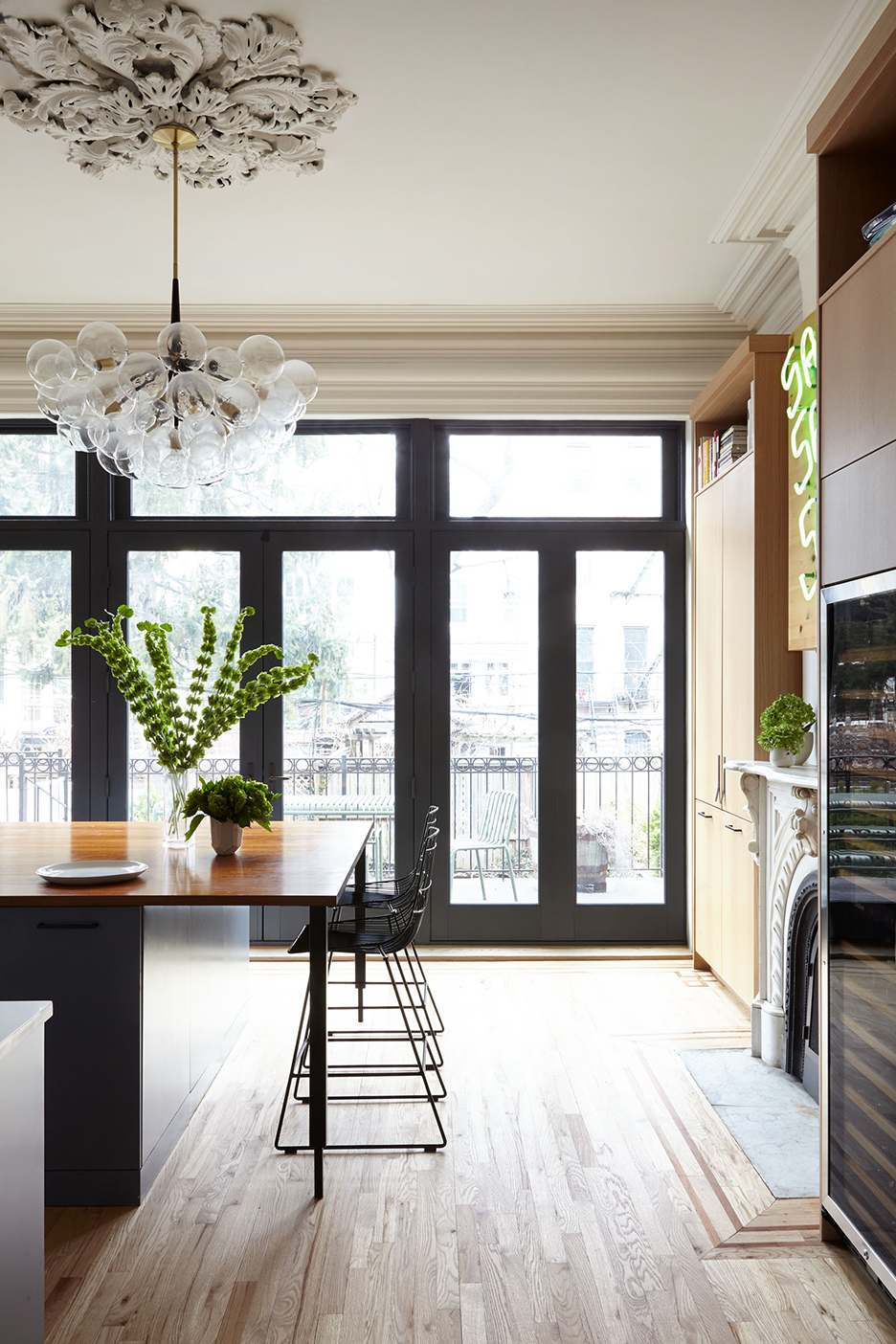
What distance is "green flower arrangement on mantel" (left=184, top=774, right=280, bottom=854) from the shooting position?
3.19 m

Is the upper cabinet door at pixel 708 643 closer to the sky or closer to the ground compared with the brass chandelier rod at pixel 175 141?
closer to the ground

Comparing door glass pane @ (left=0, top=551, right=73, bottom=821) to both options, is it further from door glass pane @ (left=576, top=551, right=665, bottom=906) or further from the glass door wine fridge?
the glass door wine fridge

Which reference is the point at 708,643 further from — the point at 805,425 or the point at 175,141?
the point at 175,141

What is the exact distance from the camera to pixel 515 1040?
382 centimetres

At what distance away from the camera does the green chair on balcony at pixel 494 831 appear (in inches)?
206

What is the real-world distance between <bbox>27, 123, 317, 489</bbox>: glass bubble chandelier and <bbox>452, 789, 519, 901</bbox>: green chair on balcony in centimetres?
247

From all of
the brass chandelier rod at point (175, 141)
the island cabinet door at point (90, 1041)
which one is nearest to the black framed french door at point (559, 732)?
the brass chandelier rod at point (175, 141)

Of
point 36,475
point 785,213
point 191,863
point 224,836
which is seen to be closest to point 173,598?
point 36,475

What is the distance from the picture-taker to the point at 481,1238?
2.45 m

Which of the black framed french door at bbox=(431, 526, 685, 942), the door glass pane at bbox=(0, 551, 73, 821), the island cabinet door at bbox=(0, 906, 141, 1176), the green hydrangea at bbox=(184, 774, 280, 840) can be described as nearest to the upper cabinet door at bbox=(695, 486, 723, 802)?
the black framed french door at bbox=(431, 526, 685, 942)

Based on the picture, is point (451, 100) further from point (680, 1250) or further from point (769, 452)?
point (680, 1250)

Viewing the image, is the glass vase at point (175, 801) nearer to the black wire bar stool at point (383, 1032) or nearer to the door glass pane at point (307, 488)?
the black wire bar stool at point (383, 1032)

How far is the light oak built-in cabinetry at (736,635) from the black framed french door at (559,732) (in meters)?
0.33

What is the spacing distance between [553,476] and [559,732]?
137 cm
